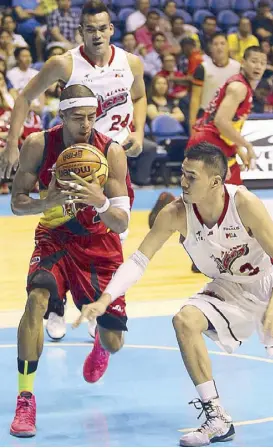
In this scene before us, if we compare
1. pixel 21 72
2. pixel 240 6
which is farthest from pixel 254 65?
pixel 240 6

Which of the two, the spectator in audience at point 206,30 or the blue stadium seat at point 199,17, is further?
the blue stadium seat at point 199,17

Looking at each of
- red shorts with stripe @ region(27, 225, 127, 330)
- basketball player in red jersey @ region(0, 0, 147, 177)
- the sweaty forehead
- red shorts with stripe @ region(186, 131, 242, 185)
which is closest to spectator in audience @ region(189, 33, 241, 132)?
red shorts with stripe @ region(186, 131, 242, 185)

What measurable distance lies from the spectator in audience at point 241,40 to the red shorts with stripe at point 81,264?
37.4 ft

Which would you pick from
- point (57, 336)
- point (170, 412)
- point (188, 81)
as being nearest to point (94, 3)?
point (57, 336)

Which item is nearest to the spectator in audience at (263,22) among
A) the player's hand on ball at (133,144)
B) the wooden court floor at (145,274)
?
the wooden court floor at (145,274)

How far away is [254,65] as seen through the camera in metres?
8.77

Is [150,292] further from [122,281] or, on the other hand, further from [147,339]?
[122,281]

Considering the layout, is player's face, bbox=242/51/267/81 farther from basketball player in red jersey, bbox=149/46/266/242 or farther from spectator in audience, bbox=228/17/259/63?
spectator in audience, bbox=228/17/259/63

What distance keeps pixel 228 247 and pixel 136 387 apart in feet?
4.04

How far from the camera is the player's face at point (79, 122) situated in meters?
5.36

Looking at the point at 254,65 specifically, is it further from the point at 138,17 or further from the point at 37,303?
the point at 138,17

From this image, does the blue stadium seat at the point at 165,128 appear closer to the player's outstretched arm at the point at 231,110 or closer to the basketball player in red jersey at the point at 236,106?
the basketball player in red jersey at the point at 236,106

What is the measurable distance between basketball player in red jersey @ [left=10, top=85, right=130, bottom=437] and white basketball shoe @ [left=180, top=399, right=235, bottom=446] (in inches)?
30.3

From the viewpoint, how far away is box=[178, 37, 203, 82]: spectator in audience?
15.9 meters
